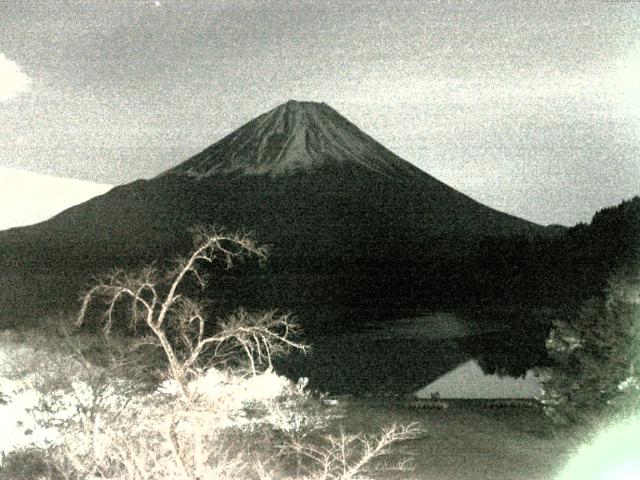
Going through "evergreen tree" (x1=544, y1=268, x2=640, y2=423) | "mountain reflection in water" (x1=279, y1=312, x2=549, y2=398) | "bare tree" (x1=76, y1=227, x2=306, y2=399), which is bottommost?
"mountain reflection in water" (x1=279, y1=312, x2=549, y2=398)

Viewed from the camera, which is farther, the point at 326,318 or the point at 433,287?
the point at 433,287

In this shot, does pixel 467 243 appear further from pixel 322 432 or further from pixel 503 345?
pixel 322 432

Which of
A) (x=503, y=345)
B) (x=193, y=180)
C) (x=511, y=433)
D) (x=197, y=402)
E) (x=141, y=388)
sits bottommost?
(x=503, y=345)

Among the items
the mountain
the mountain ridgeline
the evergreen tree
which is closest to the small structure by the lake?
the mountain ridgeline

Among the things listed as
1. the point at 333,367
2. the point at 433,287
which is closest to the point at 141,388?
the point at 333,367

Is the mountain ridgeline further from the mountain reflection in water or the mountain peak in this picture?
the mountain reflection in water

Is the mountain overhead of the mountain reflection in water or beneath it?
overhead

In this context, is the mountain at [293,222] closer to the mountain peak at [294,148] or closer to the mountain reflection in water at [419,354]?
the mountain peak at [294,148]

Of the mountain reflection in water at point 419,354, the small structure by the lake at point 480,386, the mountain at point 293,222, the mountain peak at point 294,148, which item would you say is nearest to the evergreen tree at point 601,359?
the small structure by the lake at point 480,386
